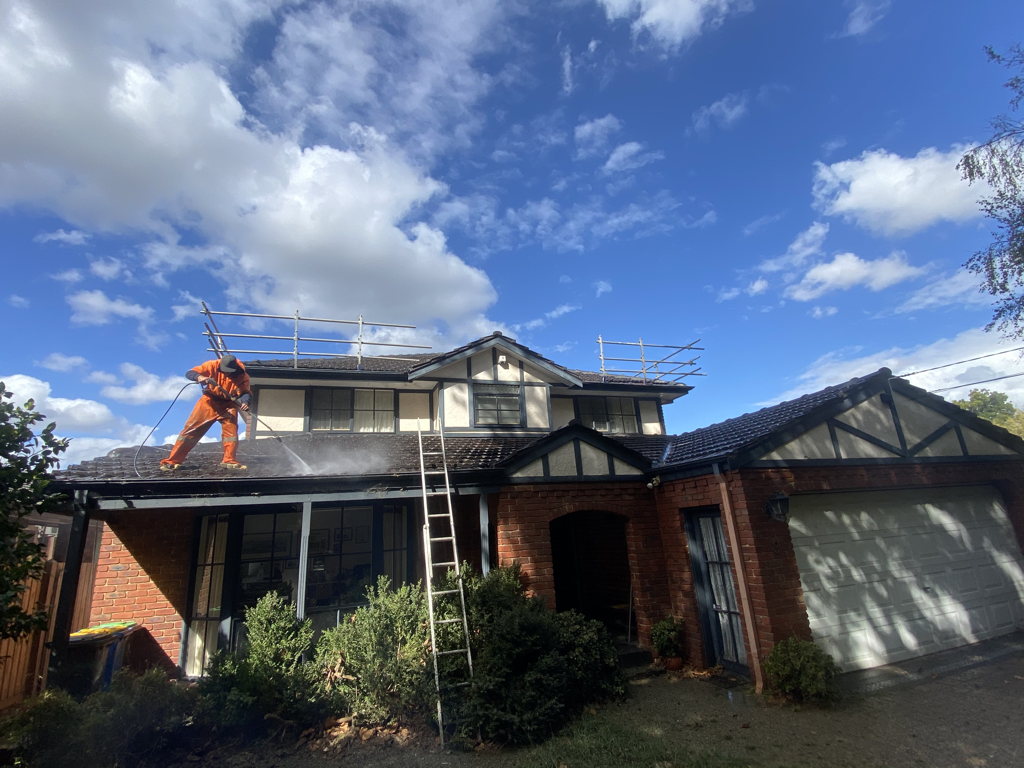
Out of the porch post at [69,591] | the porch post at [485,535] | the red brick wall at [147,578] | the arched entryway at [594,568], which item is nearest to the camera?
the porch post at [69,591]

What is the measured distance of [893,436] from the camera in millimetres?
8984

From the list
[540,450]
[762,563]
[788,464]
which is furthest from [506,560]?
[788,464]

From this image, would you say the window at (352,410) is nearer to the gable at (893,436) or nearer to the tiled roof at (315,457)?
the tiled roof at (315,457)

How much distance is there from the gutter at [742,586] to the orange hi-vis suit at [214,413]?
7.72 m

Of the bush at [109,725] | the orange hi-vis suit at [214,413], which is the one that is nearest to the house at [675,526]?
the orange hi-vis suit at [214,413]

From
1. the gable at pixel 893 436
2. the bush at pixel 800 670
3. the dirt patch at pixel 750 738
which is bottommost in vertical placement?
the dirt patch at pixel 750 738

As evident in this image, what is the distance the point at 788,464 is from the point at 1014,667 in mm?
4290

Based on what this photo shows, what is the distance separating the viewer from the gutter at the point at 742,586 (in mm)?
7102

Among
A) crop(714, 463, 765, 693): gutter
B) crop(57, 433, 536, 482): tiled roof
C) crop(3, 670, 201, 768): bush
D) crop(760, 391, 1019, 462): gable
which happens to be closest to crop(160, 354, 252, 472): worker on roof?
crop(57, 433, 536, 482): tiled roof

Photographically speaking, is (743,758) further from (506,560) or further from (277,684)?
(277,684)

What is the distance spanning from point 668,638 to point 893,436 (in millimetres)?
5266

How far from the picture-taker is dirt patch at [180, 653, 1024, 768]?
527 cm

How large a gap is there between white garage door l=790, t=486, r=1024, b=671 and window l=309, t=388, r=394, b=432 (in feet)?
29.8

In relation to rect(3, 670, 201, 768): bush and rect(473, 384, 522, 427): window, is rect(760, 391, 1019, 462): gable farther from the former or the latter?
rect(3, 670, 201, 768): bush
